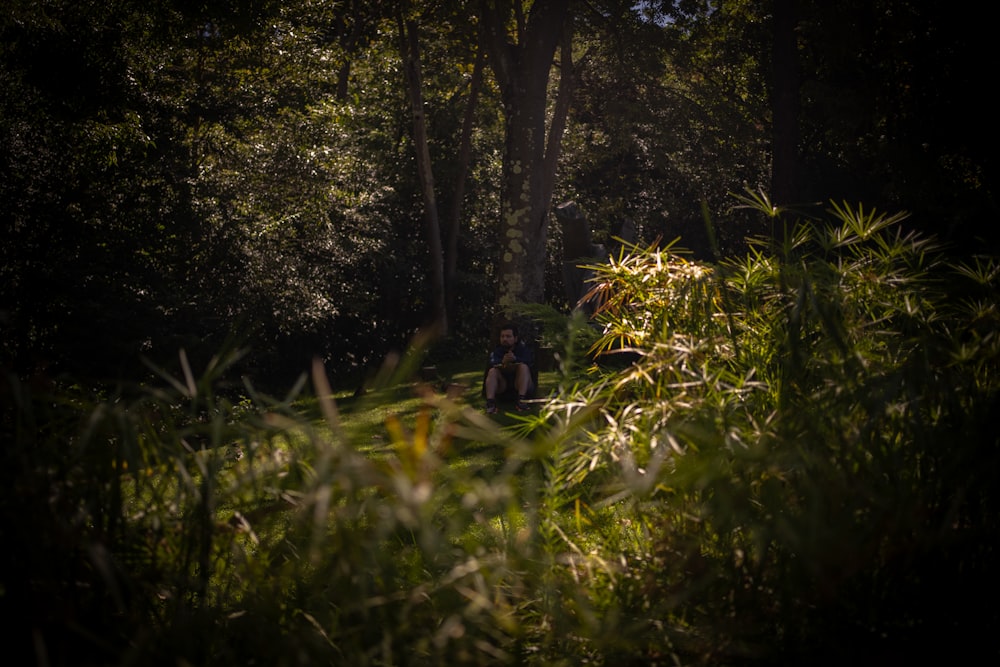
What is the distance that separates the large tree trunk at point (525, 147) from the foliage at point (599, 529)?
297 inches

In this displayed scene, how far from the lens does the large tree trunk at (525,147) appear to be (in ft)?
34.7

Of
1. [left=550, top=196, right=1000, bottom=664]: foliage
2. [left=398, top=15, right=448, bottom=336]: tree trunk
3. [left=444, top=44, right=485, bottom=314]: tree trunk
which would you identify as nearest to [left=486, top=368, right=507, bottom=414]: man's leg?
[left=550, top=196, right=1000, bottom=664]: foliage

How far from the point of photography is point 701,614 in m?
2.73

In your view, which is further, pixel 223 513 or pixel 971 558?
pixel 223 513

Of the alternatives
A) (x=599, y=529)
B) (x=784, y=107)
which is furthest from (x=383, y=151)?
(x=599, y=529)

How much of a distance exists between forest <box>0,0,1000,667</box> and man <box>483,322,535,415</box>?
871 millimetres

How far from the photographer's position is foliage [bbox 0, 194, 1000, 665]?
2.24m

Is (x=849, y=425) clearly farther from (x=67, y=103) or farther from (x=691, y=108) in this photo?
(x=691, y=108)

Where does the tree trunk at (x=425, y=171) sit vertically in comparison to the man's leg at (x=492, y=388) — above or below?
above

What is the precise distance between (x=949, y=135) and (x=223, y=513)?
979 centimetres

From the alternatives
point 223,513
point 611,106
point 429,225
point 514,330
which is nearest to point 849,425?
point 223,513

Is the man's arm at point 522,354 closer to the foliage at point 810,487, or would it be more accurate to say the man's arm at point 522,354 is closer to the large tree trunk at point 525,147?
the large tree trunk at point 525,147

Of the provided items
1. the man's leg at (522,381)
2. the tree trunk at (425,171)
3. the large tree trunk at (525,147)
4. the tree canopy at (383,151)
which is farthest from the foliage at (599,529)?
the tree trunk at (425,171)

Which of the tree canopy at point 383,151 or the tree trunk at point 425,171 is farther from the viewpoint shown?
the tree trunk at point 425,171
